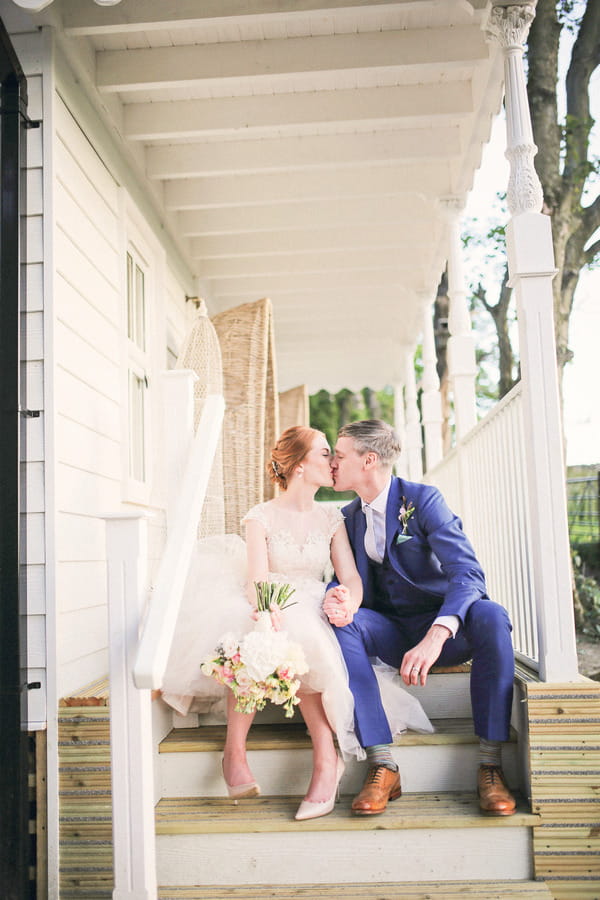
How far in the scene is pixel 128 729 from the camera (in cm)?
222

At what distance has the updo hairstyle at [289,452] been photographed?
10.7ft

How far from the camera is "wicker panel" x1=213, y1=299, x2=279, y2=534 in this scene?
14.2 feet

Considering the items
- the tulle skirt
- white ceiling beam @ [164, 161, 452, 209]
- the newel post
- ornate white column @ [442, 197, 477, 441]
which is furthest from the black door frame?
ornate white column @ [442, 197, 477, 441]

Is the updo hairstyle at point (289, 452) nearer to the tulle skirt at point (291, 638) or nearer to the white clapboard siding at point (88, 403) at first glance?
the tulle skirt at point (291, 638)

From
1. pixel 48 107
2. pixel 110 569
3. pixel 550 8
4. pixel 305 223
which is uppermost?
pixel 550 8

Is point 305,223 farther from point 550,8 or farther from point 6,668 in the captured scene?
point 550,8

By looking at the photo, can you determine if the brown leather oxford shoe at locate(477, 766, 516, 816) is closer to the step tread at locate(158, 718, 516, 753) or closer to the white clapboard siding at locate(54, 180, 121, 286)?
the step tread at locate(158, 718, 516, 753)

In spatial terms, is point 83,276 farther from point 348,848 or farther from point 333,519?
point 348,848

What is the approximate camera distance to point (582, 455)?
733 inches

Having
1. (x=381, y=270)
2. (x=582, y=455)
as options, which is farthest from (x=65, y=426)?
(x=582, y=455)

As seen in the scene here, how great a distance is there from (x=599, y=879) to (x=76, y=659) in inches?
70.6

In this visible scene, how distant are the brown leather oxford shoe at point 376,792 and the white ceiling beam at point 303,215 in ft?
11.5

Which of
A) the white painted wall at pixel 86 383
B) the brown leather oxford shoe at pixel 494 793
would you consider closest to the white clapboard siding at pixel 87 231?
the white painted wall at pixel 86 383

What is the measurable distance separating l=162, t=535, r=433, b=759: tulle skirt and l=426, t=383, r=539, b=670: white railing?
0.52 meters
